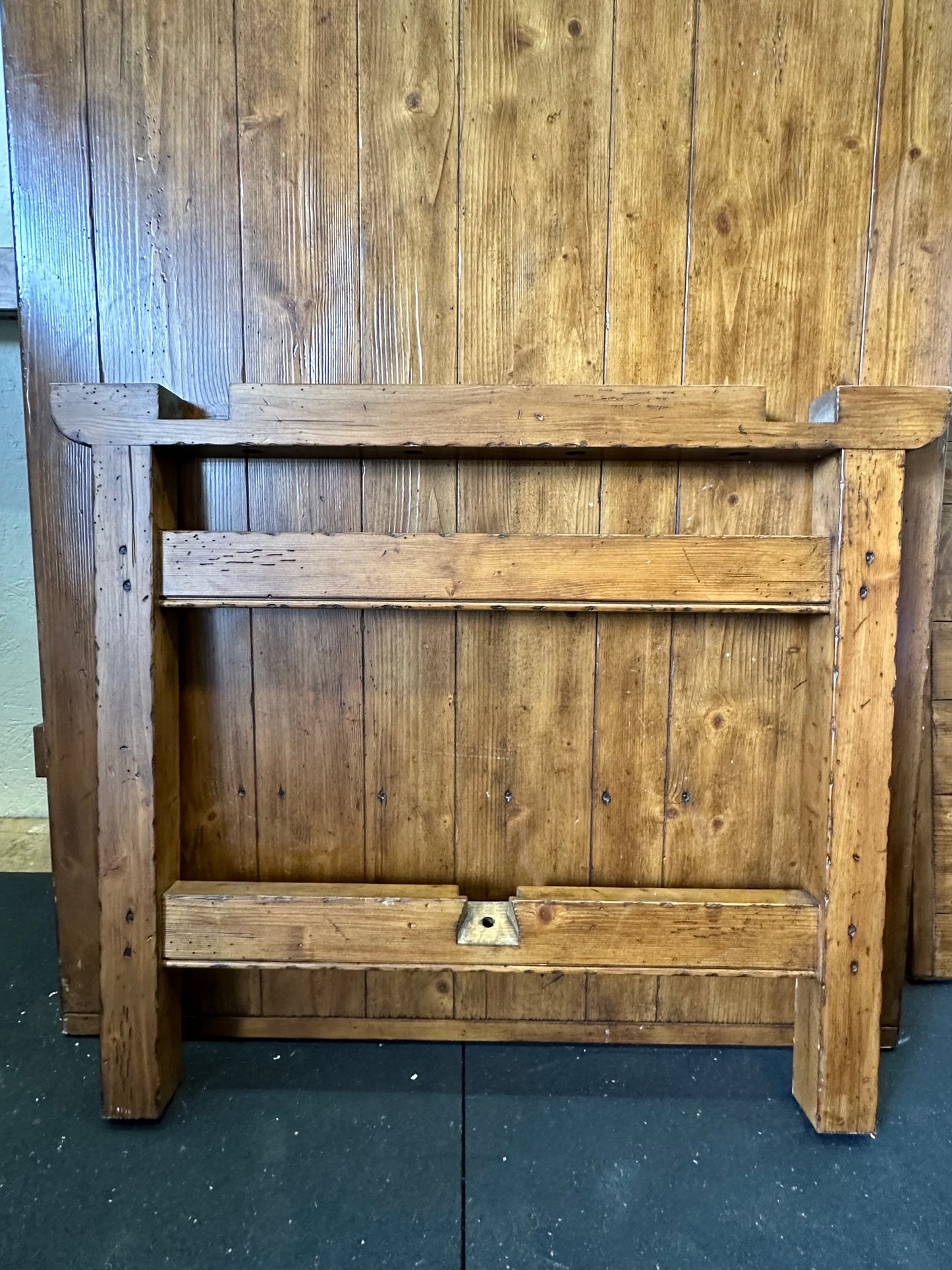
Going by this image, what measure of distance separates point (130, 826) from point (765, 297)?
4.47ft

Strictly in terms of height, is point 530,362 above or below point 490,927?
above

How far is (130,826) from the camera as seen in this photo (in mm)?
1116

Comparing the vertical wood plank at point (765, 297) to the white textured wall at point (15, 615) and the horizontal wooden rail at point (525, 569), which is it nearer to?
the horizontal wooden rail at point (525, 569)

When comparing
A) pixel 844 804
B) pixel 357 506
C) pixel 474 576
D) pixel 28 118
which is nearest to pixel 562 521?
pixel 474 576

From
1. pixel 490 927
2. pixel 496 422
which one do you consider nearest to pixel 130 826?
pixel 490 927

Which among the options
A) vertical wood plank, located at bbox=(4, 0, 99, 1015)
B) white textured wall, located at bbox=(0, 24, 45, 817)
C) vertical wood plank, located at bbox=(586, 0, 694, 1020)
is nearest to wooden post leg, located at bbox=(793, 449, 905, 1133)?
vertical wood plank, located at bbox=(586, 0, 694, 1020)

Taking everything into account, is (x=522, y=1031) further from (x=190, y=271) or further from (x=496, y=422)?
(x=190, y=271)

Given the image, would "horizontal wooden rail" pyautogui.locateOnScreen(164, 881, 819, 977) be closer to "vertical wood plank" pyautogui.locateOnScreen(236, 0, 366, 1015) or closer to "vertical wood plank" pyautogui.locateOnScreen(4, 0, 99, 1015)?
"vertical wood plank" pyautogui.locateOnScreen(236, 0, 366, 1015)

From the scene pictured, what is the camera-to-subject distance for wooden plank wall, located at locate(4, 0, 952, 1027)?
44.4 inches

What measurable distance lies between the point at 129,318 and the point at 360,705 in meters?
0.77

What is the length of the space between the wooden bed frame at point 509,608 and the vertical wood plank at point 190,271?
89 mm

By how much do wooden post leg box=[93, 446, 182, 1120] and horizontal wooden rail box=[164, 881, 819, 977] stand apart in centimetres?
5

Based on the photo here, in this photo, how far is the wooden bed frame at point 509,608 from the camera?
107 cm

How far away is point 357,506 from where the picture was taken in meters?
1.21
